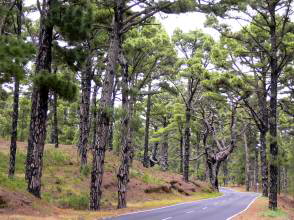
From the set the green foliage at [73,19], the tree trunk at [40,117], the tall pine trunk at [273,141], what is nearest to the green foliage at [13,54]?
the green foliage at [73,19]

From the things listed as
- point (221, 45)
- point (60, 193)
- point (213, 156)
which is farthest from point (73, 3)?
point (213, 156)

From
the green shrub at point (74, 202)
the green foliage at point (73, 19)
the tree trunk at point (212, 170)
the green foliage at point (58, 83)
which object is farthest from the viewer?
the tree trunk at point (212, 170)

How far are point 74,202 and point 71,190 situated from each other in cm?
243

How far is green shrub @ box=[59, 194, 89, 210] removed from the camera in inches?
860

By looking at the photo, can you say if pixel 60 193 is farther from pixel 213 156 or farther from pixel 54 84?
pixel 213 156

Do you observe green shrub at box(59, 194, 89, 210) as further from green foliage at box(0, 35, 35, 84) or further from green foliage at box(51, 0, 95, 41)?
green foliage at box(0, 35, 35, 84)

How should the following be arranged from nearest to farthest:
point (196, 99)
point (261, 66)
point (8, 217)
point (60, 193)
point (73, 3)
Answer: point (8, 217), point (73, 3), point (60, 193), point (261, 66), point (196, 99)

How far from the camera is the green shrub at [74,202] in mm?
21844

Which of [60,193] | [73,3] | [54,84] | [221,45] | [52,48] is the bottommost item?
[60,193]

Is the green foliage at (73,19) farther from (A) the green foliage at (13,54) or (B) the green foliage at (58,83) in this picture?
(A) the green foliage at (13,54)

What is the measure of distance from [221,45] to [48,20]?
58.7 ft

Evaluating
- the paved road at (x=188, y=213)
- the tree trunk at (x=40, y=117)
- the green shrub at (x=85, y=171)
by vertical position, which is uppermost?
the tree trunk at (x=40, y=117)

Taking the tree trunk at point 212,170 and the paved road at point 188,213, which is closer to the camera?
the paved road at point 188,213

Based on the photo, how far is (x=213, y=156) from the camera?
152 ft
